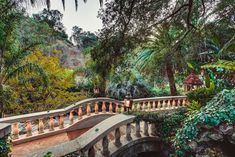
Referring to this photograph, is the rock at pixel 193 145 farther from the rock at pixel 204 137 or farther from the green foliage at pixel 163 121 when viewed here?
the green foliage at pixel 163 121

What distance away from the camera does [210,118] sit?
503cm

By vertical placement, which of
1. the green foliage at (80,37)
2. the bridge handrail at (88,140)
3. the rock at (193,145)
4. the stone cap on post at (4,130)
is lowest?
the rock at (193,145)

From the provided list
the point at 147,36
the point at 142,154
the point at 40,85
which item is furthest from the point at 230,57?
the point at 40,85

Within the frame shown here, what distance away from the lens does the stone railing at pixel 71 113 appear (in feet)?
21.2

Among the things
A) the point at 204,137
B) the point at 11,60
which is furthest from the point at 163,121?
the point at 11,60

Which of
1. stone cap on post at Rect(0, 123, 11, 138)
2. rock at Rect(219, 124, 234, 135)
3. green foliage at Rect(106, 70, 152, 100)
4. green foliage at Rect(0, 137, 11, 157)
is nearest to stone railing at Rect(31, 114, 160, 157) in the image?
green foliage at Rect(0, 137, 11, 157)

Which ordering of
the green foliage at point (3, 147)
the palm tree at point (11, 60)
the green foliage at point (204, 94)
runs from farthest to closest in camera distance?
the palm tree at point (11, 60), the green foliage at point (204, 94), the green foliage at point (3, 147)

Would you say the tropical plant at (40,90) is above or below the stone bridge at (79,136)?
above

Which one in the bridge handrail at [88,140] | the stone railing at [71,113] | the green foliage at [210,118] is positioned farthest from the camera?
the stone railing at [71,113]

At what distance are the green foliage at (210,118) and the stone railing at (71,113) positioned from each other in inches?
144

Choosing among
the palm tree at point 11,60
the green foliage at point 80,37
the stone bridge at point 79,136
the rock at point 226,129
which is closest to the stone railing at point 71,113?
the stone bridge at point 79,136

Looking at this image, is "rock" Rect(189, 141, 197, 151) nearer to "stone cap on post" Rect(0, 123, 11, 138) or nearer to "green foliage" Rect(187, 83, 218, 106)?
"green foliage" Rect(187, 83, 218, 106)

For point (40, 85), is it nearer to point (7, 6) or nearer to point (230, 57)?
point (7, 6)

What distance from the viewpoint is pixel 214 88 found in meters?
8.46
